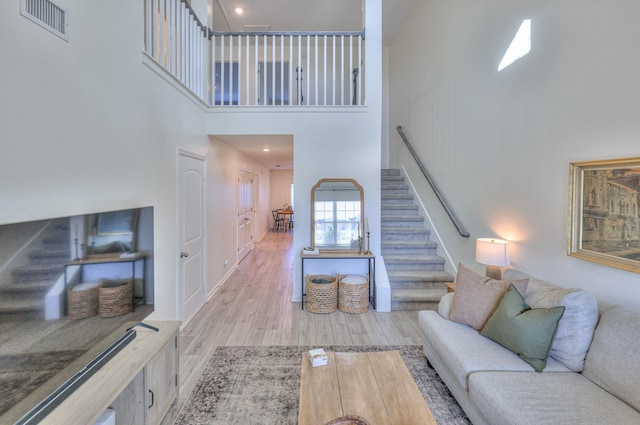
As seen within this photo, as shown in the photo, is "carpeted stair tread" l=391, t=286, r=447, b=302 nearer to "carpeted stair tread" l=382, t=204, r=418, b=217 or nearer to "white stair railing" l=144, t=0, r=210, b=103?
"carpeted stair tread" l=382, t=204, r=418, b=217

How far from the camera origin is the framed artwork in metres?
1.81

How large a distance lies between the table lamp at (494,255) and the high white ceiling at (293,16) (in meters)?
3.25

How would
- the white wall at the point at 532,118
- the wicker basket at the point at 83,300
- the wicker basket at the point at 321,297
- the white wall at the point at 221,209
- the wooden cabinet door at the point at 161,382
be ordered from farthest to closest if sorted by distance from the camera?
the white wall at the point at 221,209 → the wicker basket at the point at 321,297 → the white wall at the point at 532,118 → the wooden cabinet door at the point at 161,382 → the wicker basket at the point at 83,300

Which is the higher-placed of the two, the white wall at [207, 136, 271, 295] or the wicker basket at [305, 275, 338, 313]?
the white wall at [207, 136, 271, 295]

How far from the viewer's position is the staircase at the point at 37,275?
1.11 m

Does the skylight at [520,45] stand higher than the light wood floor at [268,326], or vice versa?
the skylight at [520,45]

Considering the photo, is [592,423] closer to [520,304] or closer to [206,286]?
[520,304]

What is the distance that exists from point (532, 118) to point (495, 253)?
1271mm

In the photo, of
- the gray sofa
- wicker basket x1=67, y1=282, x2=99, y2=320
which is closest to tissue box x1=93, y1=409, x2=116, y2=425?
wicker basket x1=67, y1=282, x2=99, y2=320

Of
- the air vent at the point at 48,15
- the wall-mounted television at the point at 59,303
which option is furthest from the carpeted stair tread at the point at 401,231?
the air vent at the point at 48,15

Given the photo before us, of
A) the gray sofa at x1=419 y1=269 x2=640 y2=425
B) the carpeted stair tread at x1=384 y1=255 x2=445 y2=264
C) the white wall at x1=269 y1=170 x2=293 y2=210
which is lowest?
the gray sofa at x1=419 y1=269 x2=640 y2=425

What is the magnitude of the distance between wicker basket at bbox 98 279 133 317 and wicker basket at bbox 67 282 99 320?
48 mm

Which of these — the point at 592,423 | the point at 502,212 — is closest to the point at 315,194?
the point at 502,212

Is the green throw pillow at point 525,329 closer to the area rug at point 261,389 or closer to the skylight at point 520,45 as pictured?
the area rug at point 261,389
